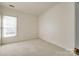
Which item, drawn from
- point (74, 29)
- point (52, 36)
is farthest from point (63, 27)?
point (52, 36)

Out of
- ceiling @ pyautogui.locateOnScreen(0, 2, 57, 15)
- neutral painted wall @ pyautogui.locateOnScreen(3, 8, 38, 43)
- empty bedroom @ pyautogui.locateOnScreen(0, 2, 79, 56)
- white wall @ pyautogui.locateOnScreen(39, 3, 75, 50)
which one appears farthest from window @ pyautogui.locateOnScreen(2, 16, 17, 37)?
white wall @ pyautogui.locateOnScreen(39, 3, 75, 50)

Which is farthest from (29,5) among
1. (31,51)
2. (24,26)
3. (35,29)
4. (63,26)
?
(35,29)

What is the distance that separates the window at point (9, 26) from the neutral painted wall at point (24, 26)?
21 centimetres

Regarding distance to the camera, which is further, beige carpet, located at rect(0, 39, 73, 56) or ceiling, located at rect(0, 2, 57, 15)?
ceiling, located at rect(0, 2, 57, 15)

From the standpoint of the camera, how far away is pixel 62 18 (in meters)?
3.58

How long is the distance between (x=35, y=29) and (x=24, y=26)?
1127 millimetres

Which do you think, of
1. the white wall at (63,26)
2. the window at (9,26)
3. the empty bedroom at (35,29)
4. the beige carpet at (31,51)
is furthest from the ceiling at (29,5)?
the beige carpet at (31,51)

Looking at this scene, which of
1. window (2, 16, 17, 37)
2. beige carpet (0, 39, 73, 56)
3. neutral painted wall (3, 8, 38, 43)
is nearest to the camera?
beige carpet (0, 39, 73, 56)

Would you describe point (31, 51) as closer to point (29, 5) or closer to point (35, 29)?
point (29, 5)

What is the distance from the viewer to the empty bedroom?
9.76ft

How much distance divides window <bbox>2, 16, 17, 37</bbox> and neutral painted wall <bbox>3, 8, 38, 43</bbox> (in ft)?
0.67

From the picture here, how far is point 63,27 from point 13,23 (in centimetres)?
296

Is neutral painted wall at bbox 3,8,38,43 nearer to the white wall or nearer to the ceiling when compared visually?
the ceiling

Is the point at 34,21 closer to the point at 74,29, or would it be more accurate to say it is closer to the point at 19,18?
the point at 19,18
